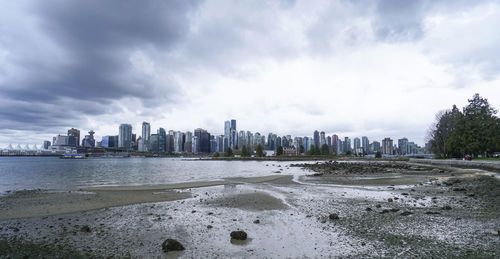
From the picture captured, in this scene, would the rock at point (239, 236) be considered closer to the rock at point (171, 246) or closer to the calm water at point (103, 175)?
the rock at point (171, 246)

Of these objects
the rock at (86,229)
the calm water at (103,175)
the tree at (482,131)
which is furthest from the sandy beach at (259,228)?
the tree at (482,131)

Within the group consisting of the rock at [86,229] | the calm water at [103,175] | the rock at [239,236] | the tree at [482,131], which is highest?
the tree at [482,131]

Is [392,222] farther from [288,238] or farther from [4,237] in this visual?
[4,237]

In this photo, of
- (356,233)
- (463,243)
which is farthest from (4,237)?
(463,243)

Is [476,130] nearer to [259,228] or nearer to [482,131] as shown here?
[482,131]

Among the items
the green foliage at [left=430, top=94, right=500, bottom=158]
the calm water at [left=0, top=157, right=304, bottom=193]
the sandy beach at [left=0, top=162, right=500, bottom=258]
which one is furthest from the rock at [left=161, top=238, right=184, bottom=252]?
the green foliage at [left=430, top=94, right=500, bottom=158]

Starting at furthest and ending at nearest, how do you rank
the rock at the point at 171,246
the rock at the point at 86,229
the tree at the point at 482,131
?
the tree at the point at 482,131
the rock at the point at 86,229
the rock at the point at 171,246

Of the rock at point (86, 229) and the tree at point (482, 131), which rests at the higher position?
the tree at point (482, 131)

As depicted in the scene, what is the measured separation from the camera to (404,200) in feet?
64.5

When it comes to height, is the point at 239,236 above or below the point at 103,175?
above

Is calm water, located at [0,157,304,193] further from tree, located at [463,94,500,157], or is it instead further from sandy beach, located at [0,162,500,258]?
tree, located at [463,94,500,157]

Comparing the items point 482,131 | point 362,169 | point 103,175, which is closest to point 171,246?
point 103,175

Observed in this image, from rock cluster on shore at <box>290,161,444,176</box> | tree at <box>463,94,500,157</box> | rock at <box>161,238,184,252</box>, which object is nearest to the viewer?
rock at <box>161,238,184,252</box>

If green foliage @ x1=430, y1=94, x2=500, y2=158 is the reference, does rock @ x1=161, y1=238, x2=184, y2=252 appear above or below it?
below
